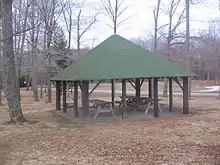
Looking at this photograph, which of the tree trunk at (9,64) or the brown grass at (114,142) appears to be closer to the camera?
the brown grass at (114,142)

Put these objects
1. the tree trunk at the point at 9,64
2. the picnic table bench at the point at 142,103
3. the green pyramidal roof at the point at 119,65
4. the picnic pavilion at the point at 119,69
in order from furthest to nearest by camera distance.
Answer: the picnic table bench at the point at 142,103 < the green pyramidal roof at the point at 119,65 < the picnic pavilion at the point at 119,69 < the tree trunk at the point at 9,64

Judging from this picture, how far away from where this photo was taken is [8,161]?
7883mm

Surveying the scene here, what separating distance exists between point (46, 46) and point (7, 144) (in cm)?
1746

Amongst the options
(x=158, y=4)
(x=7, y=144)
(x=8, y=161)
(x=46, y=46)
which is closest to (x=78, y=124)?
(x=7, y=144)

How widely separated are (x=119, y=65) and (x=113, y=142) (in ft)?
21.5

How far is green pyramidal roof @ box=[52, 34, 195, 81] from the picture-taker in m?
15.4

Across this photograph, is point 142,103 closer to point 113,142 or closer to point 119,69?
point 119,69

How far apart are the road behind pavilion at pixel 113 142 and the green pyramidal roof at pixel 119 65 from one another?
212 cm

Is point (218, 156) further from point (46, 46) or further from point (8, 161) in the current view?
point (46, 46)

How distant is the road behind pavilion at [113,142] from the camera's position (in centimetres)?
795

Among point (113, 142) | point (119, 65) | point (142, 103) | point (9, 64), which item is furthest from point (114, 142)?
point (142, 103)

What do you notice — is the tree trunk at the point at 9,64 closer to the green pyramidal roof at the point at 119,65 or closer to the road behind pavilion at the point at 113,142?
the road behind pavilion at the point at 113,142

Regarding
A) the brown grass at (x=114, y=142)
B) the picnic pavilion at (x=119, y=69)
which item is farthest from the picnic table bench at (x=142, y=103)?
the brown grass at (x=114, y=142)

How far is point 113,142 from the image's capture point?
10.0 m
